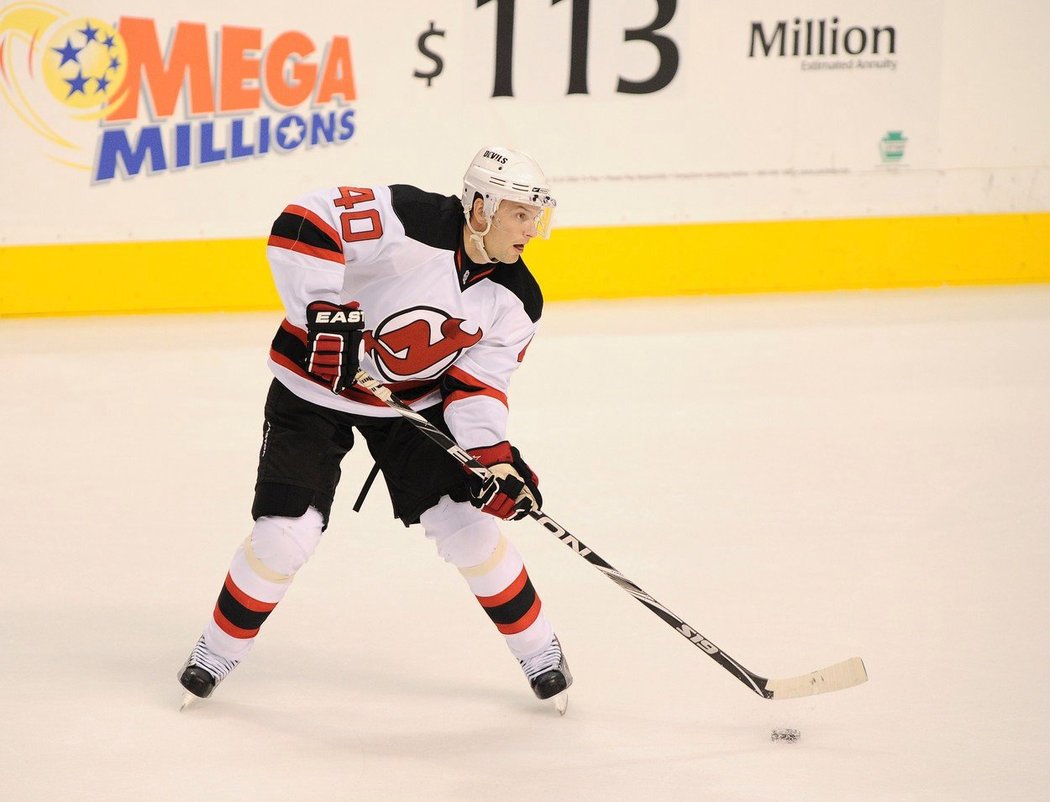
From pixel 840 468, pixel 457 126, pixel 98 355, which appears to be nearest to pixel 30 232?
pixel 98 355

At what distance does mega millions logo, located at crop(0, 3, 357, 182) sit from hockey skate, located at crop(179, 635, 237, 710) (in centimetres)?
367

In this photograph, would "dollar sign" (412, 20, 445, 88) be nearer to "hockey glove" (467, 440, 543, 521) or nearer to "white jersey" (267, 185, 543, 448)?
"white jersey" (267, 185, 543, 448)

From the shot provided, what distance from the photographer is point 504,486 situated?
237 cm

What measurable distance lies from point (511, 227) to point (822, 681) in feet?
3.10

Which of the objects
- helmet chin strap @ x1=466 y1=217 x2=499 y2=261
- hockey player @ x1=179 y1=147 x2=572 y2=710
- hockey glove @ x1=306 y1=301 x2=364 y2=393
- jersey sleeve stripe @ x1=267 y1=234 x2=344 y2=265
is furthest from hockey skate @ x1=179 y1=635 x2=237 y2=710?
helmet chin strap @ x1=466 y1=217 x2=499 y2=261

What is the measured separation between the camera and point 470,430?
96.3 inches

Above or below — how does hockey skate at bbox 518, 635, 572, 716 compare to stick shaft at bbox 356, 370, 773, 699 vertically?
below

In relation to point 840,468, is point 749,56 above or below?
above

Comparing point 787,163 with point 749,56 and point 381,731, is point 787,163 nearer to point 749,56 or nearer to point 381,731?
point 749,56

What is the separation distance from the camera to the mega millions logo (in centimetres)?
559

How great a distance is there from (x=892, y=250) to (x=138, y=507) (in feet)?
13.1

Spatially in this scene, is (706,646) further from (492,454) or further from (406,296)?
(406,296)

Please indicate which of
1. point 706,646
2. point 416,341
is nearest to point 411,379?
point 416,341

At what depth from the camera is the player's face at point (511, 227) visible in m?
2.34
